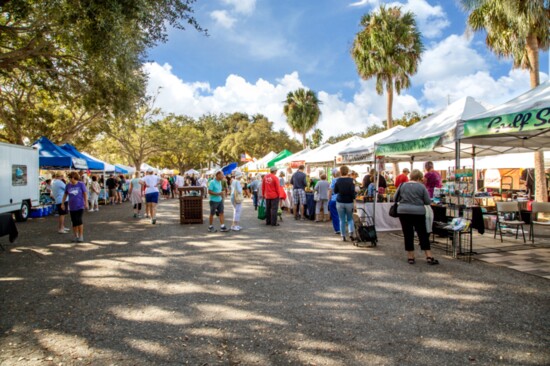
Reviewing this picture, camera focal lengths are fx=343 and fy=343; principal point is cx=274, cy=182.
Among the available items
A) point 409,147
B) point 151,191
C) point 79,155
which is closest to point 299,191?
point 409,147

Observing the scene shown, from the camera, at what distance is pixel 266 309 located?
4109 mm

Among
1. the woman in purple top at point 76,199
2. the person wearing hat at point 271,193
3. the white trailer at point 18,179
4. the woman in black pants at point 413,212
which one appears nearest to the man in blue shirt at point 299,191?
the person wearing hat at point 271,193

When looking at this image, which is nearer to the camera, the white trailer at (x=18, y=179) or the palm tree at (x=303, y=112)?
the white trailer at (x=18, y=179)

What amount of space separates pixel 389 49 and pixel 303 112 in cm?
1761

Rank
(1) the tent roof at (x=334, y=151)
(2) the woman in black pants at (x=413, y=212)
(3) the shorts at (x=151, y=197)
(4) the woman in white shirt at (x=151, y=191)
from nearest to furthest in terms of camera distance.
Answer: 1. (2) the woman in black pants at (x=413, y=212)
2. (4) the woman in white shirt at (x=151, y=191)
3. (3) the shorts at (x=151, y=197)
4. (1) the tent roof at (x=334, y=151)

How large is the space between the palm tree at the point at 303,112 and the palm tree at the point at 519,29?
23.2 meters

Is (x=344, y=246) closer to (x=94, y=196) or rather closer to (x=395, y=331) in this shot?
(x=395, y=331)

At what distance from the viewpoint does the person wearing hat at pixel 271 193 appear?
10.8 m

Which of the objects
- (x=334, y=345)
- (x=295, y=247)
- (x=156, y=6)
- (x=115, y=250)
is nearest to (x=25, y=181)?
(x=115, y=250)

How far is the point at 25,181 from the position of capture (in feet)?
43.0

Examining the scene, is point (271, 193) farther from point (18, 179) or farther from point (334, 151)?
point (18, 179)

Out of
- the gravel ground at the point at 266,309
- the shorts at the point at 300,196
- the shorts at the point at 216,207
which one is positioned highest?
the shorts at the point at 300,196

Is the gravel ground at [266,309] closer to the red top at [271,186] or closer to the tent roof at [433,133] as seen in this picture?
the tent roof at [433,133]

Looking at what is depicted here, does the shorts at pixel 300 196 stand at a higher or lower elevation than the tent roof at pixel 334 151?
lower
